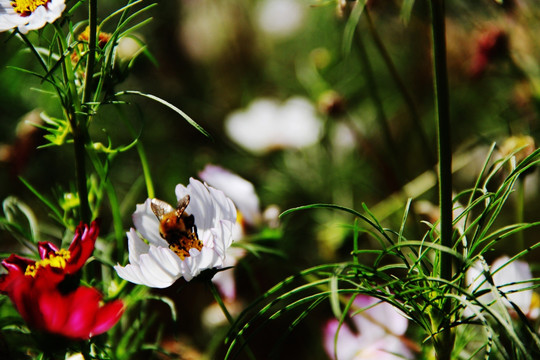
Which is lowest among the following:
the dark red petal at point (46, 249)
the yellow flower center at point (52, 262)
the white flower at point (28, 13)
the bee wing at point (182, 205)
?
the bee wing at point (182, 205)

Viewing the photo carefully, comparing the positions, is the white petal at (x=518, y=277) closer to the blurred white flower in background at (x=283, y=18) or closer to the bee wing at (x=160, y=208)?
the bee wing at (x=160, y=208)

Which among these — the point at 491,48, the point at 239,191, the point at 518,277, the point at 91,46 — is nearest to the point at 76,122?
the point at 91,46

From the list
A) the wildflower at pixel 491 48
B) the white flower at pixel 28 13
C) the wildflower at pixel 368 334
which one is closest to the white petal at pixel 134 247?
the white flower at pixel 28 13

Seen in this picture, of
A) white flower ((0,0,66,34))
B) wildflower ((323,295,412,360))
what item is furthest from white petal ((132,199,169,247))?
wildflower ((323,295,412,360))

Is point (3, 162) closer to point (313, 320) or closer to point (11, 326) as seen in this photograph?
point (11, 326)

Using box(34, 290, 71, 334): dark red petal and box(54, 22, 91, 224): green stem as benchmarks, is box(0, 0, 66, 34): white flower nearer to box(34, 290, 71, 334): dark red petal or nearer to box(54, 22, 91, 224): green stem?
box(54, 22, 91, 224): green stem
